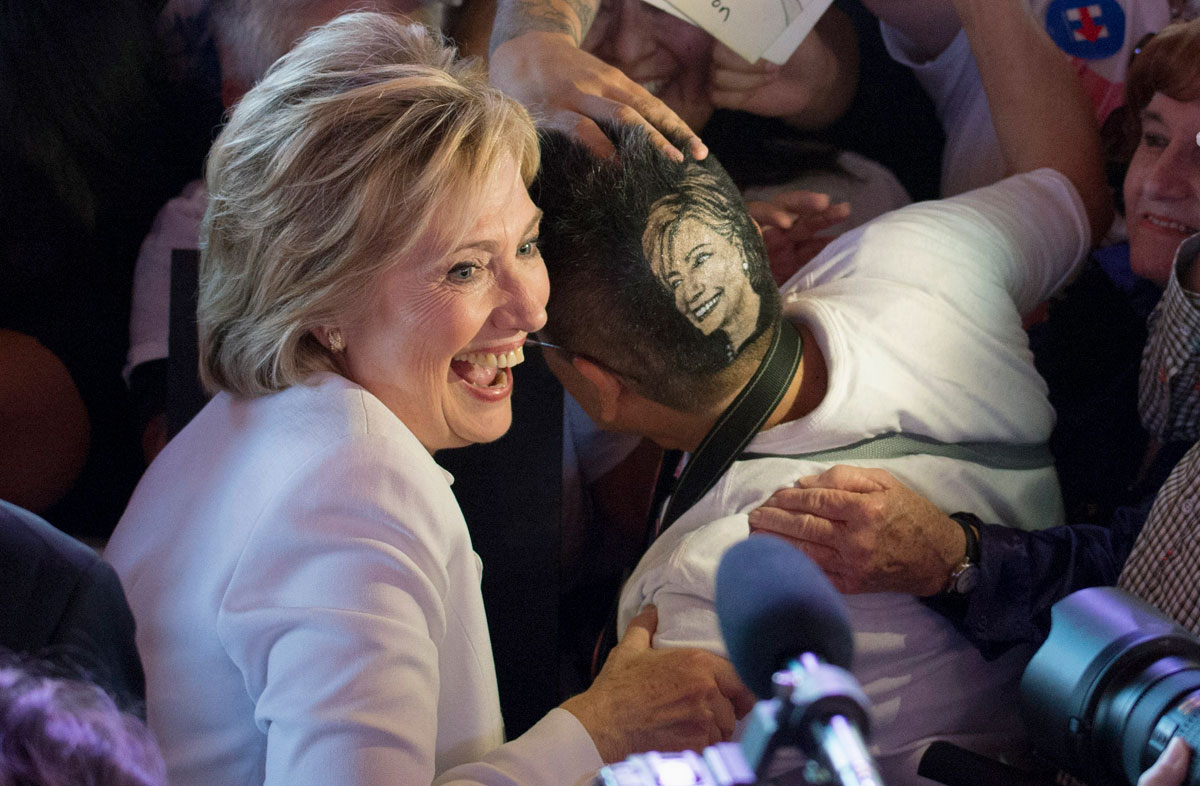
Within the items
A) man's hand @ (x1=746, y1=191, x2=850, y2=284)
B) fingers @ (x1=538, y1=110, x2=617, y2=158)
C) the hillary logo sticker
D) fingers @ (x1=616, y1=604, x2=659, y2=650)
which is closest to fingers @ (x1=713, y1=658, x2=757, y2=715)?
fingers @ (x1=616, y1=604, x2=659, y2=650)

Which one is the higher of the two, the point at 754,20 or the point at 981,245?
the point at 754,20

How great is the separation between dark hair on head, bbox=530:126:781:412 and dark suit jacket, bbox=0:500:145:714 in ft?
2.11

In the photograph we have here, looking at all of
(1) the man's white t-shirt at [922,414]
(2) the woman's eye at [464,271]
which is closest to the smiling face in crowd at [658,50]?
(1) the man's white t-shirt at [922,414]

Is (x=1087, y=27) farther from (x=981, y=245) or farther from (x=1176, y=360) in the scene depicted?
(x=1176, y=360)

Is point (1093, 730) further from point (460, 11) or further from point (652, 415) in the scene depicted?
point (460, 11)

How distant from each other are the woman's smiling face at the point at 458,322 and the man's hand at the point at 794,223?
2.40 feet

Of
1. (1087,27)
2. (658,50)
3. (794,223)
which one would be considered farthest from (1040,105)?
(658,50)

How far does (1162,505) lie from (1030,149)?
0.75m

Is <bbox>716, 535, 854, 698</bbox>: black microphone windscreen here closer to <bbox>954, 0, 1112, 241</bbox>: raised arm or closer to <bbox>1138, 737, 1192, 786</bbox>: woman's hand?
<bbox>1138, 737, 1192, 786</bbox>: woman's hand

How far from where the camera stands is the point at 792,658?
2.15 ft

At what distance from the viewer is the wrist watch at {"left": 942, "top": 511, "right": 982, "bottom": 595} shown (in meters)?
1.32

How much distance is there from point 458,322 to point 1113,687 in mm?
759

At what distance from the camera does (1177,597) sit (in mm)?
1166

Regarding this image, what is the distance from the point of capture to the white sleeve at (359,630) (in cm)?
91
